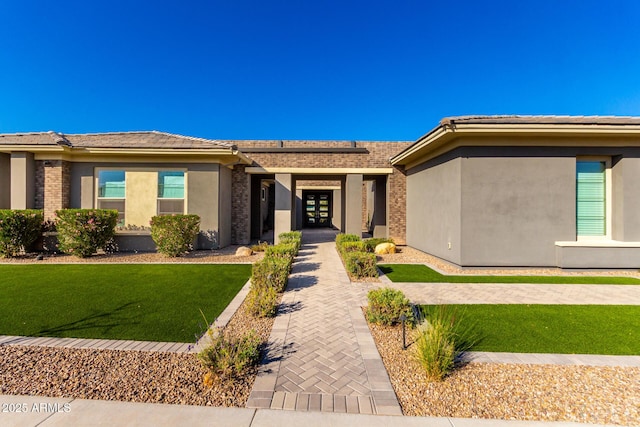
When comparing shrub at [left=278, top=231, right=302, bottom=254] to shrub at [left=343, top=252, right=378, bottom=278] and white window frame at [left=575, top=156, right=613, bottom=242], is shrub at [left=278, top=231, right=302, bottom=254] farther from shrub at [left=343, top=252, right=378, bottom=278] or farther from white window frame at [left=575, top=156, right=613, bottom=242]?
white window frame at [left=575, top=156, right=613, bottom=242]

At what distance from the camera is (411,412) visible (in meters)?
2.64

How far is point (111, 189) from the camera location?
11.7 m

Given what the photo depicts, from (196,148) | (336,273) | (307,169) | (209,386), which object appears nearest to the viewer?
(209,386)

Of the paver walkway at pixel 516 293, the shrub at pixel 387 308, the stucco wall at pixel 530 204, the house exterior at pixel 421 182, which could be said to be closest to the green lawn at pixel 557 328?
the paver walkway at pixel 516 293

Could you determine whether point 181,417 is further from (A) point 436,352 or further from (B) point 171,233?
(B) point 171,233

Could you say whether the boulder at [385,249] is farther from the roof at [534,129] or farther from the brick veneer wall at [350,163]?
the roof at [534,129]

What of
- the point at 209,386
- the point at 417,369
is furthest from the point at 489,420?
the point at 209,386

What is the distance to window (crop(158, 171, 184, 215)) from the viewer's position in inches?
461

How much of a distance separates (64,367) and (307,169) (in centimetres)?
1215

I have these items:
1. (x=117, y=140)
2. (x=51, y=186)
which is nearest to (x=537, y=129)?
(x=117, y=140)

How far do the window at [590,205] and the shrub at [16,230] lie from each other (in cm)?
1820

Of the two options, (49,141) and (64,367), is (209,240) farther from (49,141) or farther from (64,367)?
(64,367)

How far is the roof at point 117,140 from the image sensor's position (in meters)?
11.0

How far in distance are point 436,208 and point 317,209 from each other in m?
17.0
